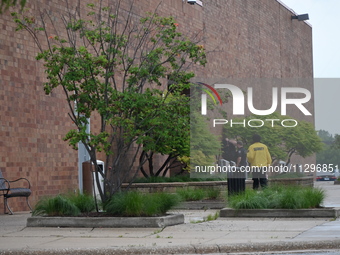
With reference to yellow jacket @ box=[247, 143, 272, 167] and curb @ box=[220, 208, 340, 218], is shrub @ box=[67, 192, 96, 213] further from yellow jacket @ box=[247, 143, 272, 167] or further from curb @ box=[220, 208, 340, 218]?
yellow jacket @ box=[247, 143, 272, 167]

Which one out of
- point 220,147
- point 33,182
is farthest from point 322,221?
point 220,147

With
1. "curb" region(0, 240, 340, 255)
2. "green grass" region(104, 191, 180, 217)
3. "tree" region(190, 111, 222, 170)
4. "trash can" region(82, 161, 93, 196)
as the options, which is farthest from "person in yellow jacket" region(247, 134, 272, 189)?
"curb" region(0, 240, 340, 255)

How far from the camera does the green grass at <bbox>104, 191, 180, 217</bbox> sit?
14.4m

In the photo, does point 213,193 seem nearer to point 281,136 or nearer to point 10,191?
point 10,191

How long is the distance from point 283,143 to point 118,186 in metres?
27.8

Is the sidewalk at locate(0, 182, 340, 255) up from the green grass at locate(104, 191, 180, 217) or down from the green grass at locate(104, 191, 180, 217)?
down

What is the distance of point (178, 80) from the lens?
16047mm

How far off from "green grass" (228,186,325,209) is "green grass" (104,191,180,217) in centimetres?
214

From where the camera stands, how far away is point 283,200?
1647 centimetres

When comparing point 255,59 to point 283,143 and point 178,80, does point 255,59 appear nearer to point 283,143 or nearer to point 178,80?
point 283,143

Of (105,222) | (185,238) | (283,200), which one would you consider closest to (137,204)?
(105,222)

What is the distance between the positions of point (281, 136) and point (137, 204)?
2650cm

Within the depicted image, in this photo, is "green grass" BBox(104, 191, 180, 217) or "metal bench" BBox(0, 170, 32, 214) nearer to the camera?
"green grass" BBox(104, 191, 180, 217)

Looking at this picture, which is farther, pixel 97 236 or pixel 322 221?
pixel 322 221
